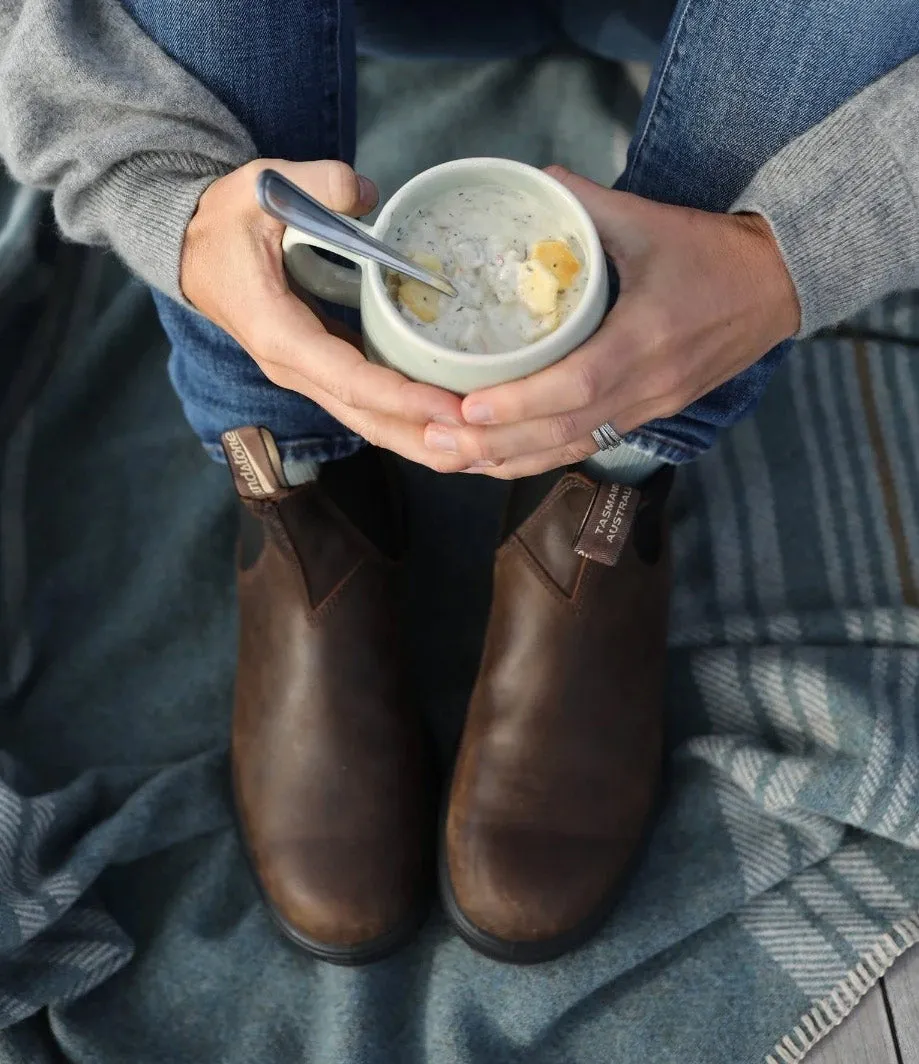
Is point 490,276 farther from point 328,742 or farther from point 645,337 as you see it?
point 328,742

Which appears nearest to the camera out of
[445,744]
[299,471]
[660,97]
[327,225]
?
[327,225]

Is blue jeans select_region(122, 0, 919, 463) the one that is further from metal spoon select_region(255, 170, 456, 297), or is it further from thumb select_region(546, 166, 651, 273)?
metal spoon select_region(255, 170, 456, 297)

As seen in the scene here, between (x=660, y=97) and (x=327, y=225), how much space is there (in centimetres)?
32

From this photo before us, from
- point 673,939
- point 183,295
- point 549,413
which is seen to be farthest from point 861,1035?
point 183,295

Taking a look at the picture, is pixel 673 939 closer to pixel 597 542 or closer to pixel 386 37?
pixel 597 542

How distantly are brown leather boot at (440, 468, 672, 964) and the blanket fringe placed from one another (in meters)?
0.16

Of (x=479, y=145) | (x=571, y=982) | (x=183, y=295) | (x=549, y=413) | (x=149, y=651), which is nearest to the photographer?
(x=549, y=413)

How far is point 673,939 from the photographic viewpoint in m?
0.74

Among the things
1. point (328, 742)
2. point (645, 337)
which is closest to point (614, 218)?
point (645, 337)

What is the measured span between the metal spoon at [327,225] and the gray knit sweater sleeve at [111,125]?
0.64ft

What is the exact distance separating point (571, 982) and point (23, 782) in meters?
0.45

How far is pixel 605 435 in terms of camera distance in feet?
1.79

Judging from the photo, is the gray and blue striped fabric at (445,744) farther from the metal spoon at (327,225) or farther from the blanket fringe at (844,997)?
the metal spoon at (327,225)

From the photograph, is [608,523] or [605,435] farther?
[608,523]
